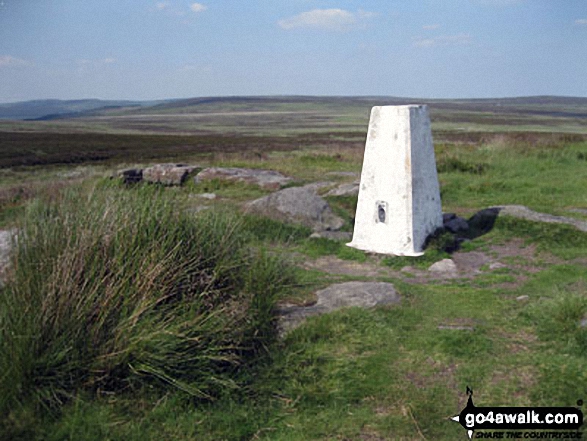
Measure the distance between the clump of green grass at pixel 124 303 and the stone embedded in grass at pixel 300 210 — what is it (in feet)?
15.9

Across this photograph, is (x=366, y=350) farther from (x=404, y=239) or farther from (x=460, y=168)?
(x=460, y=168)

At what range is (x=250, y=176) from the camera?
15.7 metres

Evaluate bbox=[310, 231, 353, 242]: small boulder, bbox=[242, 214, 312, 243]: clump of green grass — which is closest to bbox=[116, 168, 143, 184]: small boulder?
bbox=[242, 214, 312, 243]: clump of green grass

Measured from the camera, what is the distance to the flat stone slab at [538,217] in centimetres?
974

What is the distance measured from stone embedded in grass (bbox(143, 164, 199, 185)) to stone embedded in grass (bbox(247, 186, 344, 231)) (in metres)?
5.81

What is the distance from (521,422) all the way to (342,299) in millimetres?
2622

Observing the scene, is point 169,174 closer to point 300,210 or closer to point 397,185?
point 300,210

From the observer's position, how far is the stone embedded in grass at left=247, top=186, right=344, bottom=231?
1084 centimetres

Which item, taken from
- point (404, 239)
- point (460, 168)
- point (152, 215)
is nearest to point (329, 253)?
point (404, 239)

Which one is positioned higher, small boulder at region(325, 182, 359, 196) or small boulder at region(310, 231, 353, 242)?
small boulder at region(325, 182, 359, 196)

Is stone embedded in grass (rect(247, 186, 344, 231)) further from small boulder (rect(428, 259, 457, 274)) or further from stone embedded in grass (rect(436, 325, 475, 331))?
stone embedded in grass (rect(436, 325, 475, 331))

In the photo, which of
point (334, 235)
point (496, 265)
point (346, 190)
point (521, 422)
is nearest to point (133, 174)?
point (346, 190)

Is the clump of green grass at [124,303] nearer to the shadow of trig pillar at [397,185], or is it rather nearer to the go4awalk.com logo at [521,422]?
the go4awalk.com logo at [521,422]

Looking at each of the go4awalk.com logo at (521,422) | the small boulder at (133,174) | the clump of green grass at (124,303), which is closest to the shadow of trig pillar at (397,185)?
Answer: the clump of green grass at (124,303)
